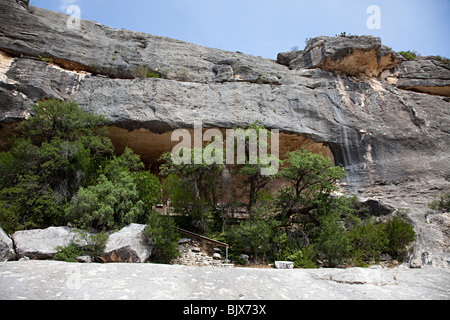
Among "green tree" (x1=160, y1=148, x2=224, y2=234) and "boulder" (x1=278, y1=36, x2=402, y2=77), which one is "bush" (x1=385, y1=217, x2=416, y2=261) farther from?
"boulder" (x1=278, y1=36, x2=402, y2=77)

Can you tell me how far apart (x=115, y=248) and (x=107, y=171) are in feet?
10.8

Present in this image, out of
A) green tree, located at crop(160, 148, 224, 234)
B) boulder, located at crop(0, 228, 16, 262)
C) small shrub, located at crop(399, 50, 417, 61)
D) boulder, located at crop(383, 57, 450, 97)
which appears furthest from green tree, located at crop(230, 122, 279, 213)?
small shrub, located at crop(399, 50, 417, 61)

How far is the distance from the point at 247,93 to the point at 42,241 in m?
8.99

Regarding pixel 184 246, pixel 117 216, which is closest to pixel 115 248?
pixel 117 216

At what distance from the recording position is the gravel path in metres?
3.94

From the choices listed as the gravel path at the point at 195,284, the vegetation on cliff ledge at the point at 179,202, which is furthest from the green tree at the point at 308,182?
the gravel path at the point at 195,284

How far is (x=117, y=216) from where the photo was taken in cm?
884

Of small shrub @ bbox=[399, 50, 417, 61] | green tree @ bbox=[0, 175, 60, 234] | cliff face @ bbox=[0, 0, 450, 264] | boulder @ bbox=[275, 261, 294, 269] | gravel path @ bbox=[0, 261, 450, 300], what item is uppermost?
small shrub @ bbox=[399, 50, 417, 61]

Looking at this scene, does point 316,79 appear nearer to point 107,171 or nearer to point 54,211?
point 107,171

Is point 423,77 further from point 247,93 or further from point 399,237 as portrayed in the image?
point 399,237

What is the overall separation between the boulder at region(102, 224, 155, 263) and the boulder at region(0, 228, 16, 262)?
1.94 meters

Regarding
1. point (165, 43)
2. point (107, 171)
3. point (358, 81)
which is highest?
point (165, 43)
